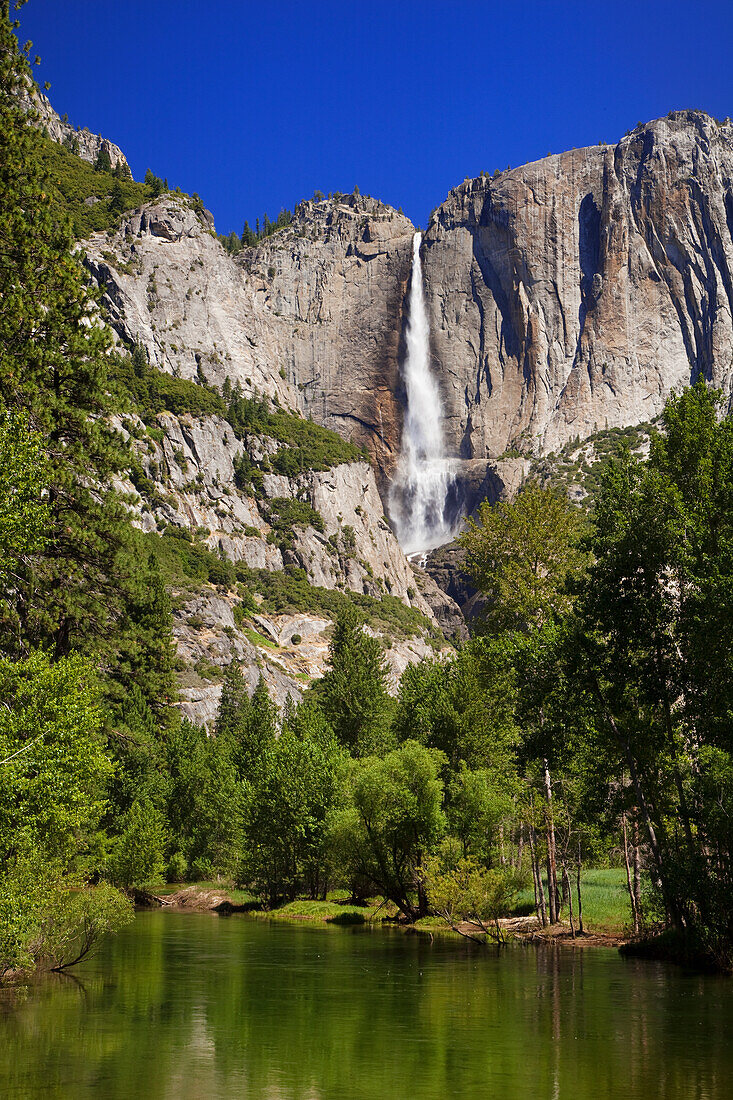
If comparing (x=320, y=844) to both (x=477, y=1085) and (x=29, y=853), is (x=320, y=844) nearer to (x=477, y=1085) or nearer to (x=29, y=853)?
(x=29, y=853)

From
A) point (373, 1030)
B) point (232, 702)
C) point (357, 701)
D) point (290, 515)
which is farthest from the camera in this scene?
point (290, 515)

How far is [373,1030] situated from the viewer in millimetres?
20625

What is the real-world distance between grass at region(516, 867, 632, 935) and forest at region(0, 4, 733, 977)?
144cm

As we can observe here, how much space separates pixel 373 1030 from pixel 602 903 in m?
28.0

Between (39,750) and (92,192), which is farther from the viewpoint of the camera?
(92,192)

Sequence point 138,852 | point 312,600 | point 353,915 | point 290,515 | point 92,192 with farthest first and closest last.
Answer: point 92,192, point 290,515, point 312,600, point 138,852, point 353,915

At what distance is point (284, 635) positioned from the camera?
140750 mm

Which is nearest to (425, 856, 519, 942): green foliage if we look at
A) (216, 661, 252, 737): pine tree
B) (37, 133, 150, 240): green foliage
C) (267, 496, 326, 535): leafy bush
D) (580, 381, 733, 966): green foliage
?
(580, 381, 733, 966): green foliage

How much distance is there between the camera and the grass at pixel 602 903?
39122 mm

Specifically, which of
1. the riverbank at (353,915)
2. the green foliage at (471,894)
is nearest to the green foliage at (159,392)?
the riverbank at (353,915)

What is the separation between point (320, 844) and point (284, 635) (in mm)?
85748

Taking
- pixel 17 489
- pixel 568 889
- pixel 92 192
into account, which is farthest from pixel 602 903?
pixel 92 192

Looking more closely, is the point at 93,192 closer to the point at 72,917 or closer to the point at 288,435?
the point at 288,435

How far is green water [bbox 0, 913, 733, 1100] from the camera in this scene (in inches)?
627
